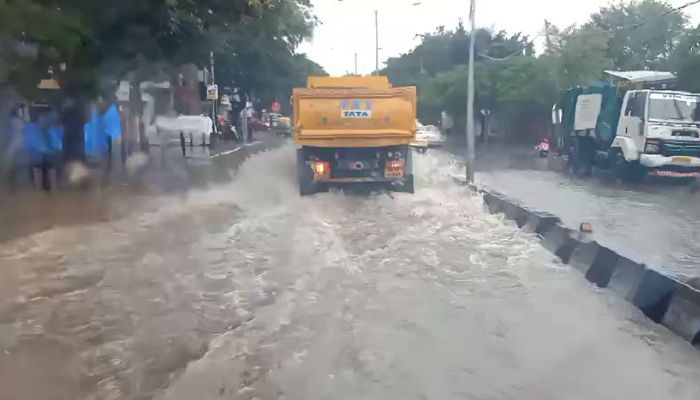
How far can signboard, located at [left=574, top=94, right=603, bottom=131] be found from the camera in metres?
24.5

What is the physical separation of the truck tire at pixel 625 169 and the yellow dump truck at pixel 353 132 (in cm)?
755

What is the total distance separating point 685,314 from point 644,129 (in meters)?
14.1

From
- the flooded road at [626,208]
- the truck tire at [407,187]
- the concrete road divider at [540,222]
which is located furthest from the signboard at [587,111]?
the concrete road divider at [540,222]

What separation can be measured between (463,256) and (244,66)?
31886mm

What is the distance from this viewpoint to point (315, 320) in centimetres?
767

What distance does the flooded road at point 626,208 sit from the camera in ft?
37.0

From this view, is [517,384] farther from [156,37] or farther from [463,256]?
[156,37]

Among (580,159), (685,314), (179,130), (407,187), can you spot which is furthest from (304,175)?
(179,130)

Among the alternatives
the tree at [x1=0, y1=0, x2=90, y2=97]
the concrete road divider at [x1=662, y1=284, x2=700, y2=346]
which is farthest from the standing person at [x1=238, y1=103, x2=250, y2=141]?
the concrete road divider at [x1=662, y1=284, x2=700, y2=346]

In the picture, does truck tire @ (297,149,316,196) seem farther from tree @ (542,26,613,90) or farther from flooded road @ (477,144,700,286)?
tree @ (542,26,613,90)

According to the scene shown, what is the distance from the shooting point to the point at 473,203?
1731 cm

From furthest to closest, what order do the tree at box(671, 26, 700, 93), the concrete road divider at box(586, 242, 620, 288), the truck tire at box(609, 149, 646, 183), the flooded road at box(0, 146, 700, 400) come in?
the tree at box(671, 26, 700, 93) → the truck tire at box(609, 149, 646, 183) → the concrete road divider at box(586, 242, 620, 288) → the flooded road at box(0, 146, 700, 400)

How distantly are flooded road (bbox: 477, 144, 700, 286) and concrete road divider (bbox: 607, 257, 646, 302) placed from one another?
204mm

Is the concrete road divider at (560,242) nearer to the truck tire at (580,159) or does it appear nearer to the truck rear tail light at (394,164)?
the truck rear tail light at (394,164)
